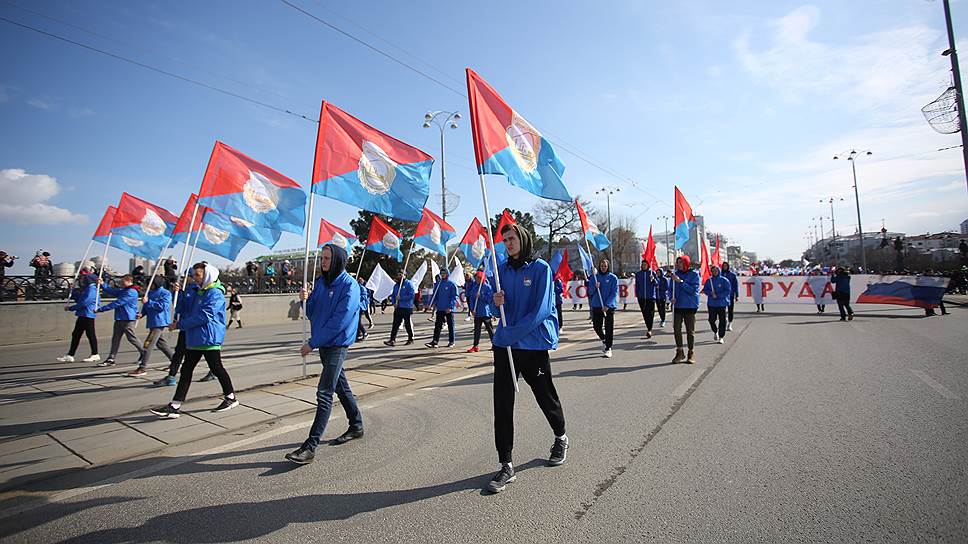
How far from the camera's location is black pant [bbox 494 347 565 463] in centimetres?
350

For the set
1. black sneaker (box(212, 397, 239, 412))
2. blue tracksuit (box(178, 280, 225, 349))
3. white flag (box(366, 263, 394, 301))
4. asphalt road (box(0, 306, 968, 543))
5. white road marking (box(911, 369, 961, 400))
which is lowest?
asphalt road (box(0, 306, 968, 543))

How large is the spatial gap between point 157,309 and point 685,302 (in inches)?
388

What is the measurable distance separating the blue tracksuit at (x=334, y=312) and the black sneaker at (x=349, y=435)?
36.1 inches

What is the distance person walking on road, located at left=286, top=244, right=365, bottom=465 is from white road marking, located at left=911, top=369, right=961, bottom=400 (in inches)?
271

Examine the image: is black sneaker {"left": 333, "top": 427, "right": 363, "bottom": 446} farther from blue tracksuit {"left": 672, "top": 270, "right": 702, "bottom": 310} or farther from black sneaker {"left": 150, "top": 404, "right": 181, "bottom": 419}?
blue tracksuit {"left": 672, "top": 270, "right": 702, "bottom": 310}

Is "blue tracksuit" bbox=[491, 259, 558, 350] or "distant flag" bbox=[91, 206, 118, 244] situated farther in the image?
"distant flag" bbox=[91, 206, 118, 244]

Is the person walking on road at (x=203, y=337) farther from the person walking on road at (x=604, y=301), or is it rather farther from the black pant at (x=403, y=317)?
the person walking on road at (x=604, y=301)

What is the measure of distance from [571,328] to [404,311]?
6.18 metres

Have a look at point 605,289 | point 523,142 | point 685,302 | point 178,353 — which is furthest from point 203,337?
point 685,302

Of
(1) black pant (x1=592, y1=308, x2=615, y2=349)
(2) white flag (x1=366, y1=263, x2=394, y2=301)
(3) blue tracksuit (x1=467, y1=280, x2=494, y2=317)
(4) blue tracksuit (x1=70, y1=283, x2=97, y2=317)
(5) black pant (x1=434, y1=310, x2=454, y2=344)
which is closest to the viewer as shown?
(1) black pant (x1=592, y1=308, x2=615, y2=349)

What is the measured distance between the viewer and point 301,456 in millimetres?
3932

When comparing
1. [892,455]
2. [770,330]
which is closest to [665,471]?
[892,455]

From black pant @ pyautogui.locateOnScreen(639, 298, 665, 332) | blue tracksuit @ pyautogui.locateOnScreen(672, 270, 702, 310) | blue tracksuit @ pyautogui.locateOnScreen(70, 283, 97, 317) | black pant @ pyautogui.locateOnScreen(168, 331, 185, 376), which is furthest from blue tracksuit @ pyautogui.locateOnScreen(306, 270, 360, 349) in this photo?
black pant @ pyautogui.locateOnScreen(639, 298, 665, 332)

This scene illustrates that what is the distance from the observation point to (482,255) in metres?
15.6
